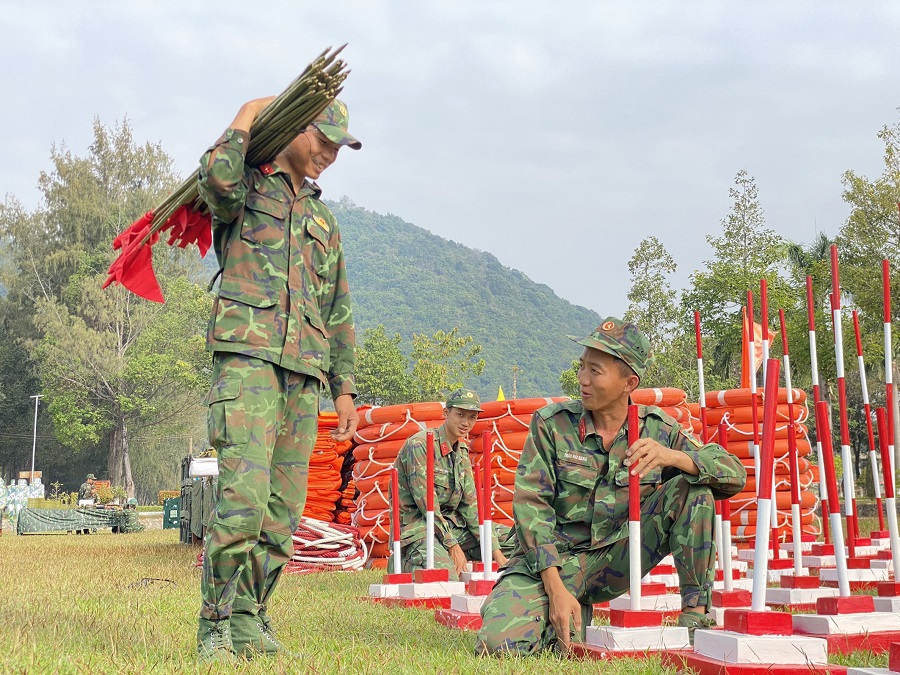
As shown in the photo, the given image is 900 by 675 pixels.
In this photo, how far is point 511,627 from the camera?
371cm

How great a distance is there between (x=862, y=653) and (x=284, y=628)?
8.01 feet

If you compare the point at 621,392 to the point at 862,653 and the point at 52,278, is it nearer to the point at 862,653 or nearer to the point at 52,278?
the point at 862,653

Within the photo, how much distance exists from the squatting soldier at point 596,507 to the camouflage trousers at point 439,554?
2474 mm

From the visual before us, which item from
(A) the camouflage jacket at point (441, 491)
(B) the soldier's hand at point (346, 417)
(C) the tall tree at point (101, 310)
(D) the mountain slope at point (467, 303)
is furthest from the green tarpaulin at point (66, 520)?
(D) the mountain slope at point (467, 303)

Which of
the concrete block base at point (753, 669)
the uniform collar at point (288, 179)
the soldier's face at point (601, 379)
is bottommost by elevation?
the concrete block base at point (753, 669)

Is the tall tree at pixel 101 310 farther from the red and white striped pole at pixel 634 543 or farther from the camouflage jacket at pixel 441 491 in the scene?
the red and white striped pole at pixel 634 543

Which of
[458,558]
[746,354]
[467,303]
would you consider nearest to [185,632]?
[458,558]

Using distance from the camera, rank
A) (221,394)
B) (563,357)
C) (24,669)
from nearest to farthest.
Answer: (24,669), (221,394), (563,357)

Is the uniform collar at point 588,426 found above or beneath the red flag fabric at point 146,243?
beneath

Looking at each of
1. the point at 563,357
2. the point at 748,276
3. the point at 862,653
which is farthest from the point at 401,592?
the point at 563,357

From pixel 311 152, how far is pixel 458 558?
3.58 m

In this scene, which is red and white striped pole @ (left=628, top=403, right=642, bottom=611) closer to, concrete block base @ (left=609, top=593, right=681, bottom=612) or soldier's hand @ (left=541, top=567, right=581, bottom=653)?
soldier's hand @ (left=541, top=567, right=581, bottom=653)

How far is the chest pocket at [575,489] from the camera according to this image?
397cm

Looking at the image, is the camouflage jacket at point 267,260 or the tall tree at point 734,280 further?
the tall tree at point 734,280
